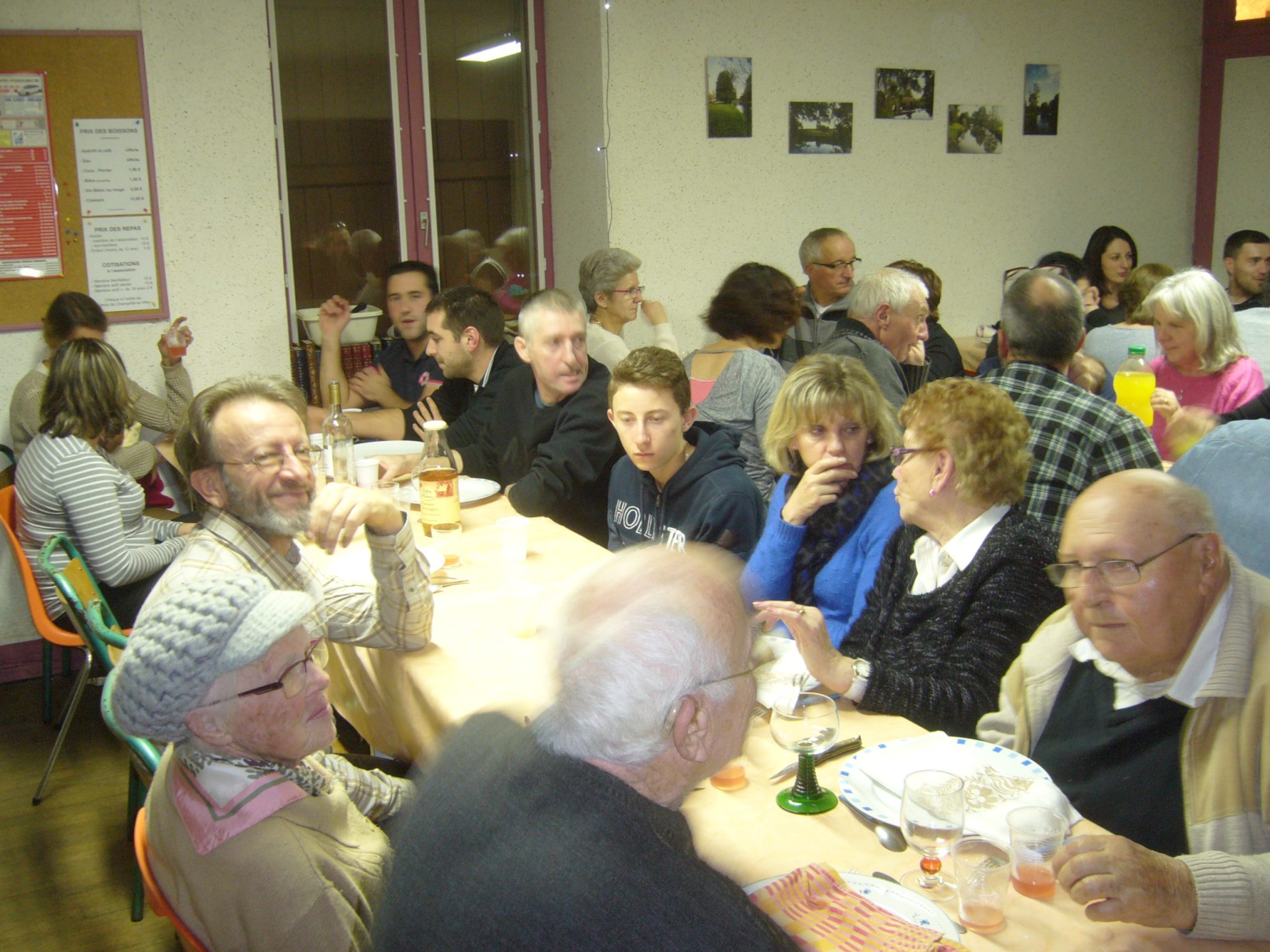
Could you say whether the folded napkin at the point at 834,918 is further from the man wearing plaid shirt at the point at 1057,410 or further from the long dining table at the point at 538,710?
the man wearing plaid shirt at the point at 1057,410

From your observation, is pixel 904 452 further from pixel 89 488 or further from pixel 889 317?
pixel 89 488

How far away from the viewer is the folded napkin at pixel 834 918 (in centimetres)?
126

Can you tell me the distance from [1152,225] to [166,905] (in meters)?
6.86

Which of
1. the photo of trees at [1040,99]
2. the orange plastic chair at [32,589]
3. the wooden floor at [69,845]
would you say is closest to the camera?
the wooden floor at [69,845]

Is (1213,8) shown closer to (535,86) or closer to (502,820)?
(535,86)

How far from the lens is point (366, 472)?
11.3 ft

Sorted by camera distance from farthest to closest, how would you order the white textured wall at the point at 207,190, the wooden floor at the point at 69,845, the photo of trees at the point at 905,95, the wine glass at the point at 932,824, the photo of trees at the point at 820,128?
the photo of trees at the point at 905,95 → the photo of trees at the point at 820,128 → the white textured wall at the point at 207,190 → the wooden floor at the point at 69,845 → the wine glass at the point at 932,824

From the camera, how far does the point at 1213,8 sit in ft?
21.0

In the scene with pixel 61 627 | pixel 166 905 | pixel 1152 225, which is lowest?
pixel 61 627

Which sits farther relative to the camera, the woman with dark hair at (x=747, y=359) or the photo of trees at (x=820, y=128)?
the photo of trees at (x=820, y=128)

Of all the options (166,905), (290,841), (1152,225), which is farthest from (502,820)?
(1152,225)

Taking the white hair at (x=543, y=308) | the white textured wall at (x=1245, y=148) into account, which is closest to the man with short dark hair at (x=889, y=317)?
the white hair at (x=543, y=308)

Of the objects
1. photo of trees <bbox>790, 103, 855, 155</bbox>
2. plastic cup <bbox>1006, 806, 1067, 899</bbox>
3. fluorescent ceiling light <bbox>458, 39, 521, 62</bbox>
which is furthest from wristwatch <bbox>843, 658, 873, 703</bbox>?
fluorescent ceiling light <bbox>458, 39, 521, 62</bbox>

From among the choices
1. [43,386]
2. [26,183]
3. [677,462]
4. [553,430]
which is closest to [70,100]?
[26,183]
